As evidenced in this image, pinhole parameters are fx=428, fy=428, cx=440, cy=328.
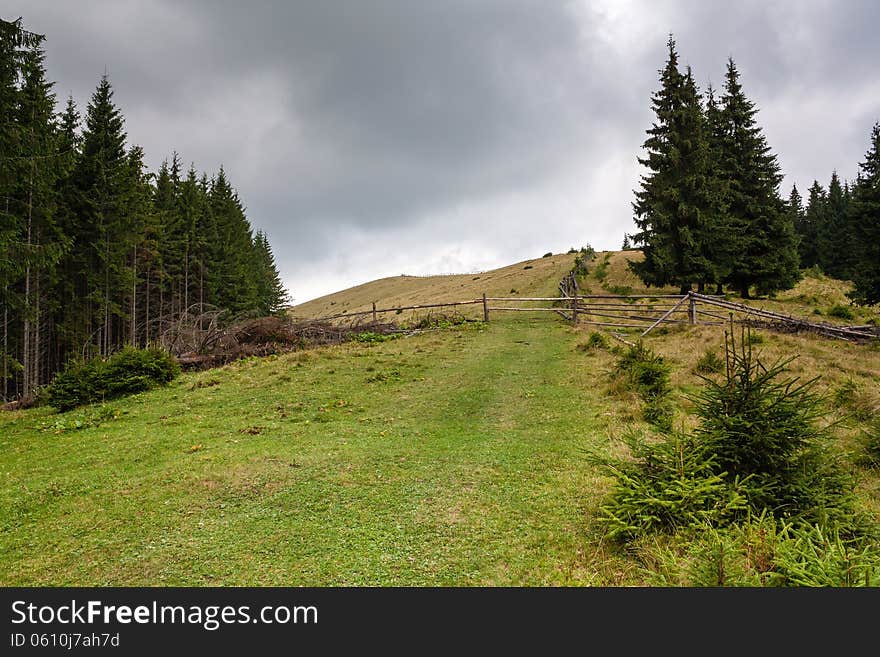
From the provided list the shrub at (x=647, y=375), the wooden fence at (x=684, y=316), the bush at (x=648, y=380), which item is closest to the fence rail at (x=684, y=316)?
the wooden fence at (x=684, y=316)

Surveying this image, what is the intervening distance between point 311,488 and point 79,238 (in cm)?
2673

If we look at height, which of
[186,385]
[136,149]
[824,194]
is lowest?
[186,385]

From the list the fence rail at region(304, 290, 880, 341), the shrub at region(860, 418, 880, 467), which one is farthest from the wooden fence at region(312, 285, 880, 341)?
the shrub at region(860, 418, 880, 467)

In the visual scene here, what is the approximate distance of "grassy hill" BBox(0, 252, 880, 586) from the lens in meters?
3.99

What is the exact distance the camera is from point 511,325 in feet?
79.6

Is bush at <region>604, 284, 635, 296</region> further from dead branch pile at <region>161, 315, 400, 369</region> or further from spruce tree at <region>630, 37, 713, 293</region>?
dead branch pile at <region>161, 315, 400, 369</region>

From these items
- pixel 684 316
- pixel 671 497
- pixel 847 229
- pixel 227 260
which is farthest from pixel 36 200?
pixel 847 229

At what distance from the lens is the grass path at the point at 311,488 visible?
13.1 ft

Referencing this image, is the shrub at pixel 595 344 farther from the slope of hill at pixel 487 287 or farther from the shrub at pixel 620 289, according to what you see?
the slope of hill at pixel 487 287

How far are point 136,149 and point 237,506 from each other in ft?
113

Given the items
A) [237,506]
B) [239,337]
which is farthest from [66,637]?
[239,337]

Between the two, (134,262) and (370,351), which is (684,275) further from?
(134,262)

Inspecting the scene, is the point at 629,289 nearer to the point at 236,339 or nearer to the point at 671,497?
the point at 236,339

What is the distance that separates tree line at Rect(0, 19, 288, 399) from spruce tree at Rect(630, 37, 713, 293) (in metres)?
26.1
